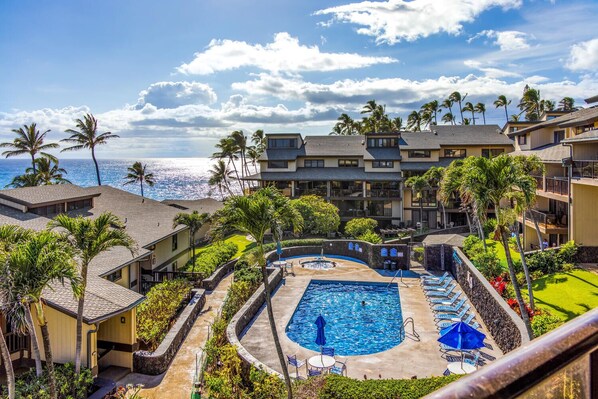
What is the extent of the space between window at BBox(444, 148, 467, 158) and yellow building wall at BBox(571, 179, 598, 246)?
2702 cm

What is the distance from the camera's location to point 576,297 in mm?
18375

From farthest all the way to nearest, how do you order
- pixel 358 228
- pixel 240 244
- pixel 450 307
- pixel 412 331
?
pixel 240 244 < pixel 358 228 < pixel 450 307 < pixel 412 331

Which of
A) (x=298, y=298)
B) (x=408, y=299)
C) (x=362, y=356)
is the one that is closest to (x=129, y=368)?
(x=362, y=356)

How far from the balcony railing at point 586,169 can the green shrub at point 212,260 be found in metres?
23.7

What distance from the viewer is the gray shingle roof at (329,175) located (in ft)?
156

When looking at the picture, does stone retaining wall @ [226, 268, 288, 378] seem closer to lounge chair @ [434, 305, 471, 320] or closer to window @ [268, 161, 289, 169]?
lounge chair @ [434, 305, 471, 320]

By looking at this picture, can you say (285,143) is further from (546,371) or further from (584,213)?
(546,371)

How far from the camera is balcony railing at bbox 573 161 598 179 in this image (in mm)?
21905

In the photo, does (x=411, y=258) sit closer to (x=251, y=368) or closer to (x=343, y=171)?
(x=343, y=171)

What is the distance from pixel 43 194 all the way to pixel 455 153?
44196mm

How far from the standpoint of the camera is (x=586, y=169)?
2283 centimetres

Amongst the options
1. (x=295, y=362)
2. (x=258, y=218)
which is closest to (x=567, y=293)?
(x=295, y=362)

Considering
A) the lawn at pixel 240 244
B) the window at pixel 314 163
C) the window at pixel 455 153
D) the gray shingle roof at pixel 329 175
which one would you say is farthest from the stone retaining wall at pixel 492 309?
the window at pixel 314 163

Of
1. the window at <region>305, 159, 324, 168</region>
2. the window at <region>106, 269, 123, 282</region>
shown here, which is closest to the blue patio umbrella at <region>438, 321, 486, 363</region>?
the window at <region>106, 269, 123, 282</region>
